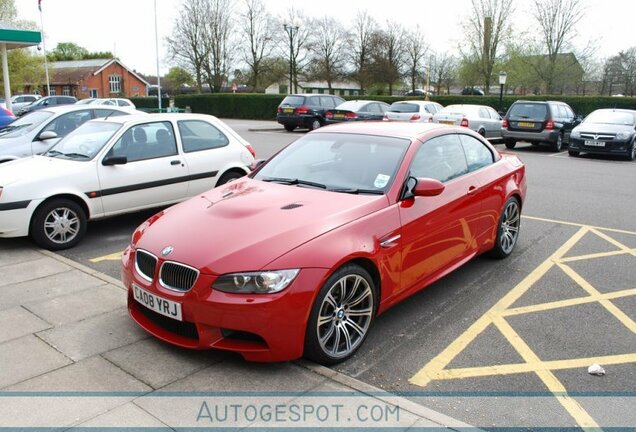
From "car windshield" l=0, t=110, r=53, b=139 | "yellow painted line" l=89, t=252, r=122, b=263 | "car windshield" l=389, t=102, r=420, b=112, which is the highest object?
"car windshield" l=389, t=102, r=420, b=112

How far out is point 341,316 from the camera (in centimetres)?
371

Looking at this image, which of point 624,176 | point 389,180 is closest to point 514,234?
point 389,180

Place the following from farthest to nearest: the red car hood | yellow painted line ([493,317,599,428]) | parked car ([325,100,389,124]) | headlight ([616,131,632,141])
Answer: parked car ([325,100,389,124])
headlight ([616,131,632,141])
the red car hood
yellow painted line ([493,317,599,428])

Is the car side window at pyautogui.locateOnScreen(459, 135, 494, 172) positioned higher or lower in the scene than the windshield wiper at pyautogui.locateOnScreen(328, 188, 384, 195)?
higher

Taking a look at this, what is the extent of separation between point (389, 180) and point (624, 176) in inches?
440

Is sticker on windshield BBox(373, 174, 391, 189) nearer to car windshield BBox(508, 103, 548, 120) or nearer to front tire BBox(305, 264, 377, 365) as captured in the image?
front tire BBox(305, 264, 377, 365)

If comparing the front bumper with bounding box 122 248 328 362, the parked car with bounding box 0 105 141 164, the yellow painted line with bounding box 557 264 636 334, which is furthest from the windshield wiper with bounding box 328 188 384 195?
the parked car with bounding box 0 105 141 164

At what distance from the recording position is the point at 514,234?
20.7 ft

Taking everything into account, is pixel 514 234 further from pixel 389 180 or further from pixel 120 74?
pixel 120 74

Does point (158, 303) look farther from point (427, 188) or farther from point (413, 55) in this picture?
point (413, 55)

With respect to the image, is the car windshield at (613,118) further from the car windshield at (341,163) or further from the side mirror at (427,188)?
the side mirror at (427,188)

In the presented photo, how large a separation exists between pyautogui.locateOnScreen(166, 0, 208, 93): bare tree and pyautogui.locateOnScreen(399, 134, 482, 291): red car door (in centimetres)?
5204

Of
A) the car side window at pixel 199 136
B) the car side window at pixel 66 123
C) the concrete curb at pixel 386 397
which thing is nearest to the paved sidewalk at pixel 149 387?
the concrete curb at pixel 386 397

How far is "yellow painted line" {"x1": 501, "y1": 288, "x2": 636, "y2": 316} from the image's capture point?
472cm
